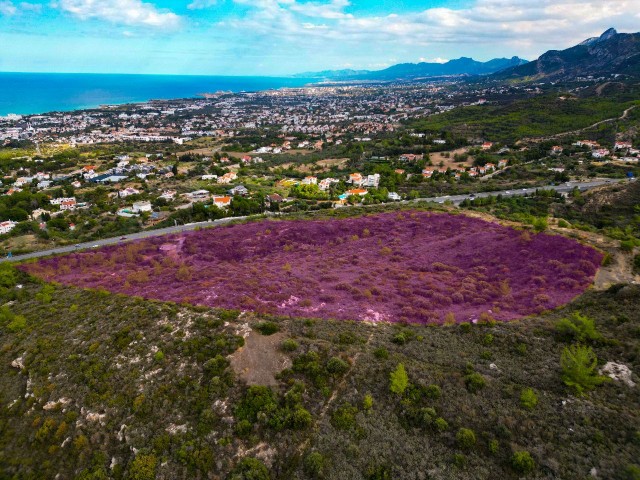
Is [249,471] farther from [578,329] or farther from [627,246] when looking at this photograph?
[627,246]

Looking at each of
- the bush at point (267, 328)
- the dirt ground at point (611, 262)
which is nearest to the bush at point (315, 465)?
the bush at point (267, 328)

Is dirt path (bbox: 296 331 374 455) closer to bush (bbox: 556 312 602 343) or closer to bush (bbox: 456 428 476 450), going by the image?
bush (bbox: 456 428 476 450)

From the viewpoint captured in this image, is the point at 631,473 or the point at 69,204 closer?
the point at 631,473

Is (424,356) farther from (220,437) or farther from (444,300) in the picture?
(220,437)

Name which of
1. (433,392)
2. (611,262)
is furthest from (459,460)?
(611,262)

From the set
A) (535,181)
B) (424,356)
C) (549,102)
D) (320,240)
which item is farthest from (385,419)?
(549,102)
